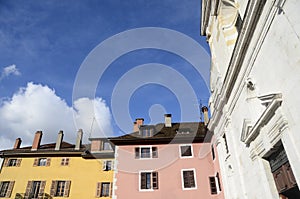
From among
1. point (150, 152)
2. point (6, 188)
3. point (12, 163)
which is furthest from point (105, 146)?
point (6, 188)

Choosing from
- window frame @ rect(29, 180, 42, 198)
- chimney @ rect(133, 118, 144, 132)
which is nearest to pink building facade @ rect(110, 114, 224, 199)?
chimney @ rect(133, 118, 144, 132)

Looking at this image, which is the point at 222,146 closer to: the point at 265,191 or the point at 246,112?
the point at 246,112

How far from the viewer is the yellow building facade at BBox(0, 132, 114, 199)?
84.3 ft

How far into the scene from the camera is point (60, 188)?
26078 mm

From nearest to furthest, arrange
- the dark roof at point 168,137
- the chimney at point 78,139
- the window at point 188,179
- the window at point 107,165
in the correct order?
the window at point 188,179
the dark roof at point 168,137
the window at point 107,165
the chimney at point 78,139

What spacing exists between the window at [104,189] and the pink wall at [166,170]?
6.02 m

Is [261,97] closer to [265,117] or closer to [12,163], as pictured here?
[265,117]

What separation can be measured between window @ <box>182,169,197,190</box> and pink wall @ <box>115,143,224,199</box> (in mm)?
283

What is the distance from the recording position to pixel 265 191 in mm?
8164

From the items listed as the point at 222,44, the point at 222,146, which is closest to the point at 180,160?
the point at 222,146

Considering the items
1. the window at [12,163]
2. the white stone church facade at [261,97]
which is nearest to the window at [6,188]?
the window at [12,163]

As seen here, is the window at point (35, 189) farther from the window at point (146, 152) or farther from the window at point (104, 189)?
the window at point (146, 152)

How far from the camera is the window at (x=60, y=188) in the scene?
2547cm

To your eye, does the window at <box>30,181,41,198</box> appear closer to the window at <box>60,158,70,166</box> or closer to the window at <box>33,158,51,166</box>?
the window at <box>33,158,51,166</box>
